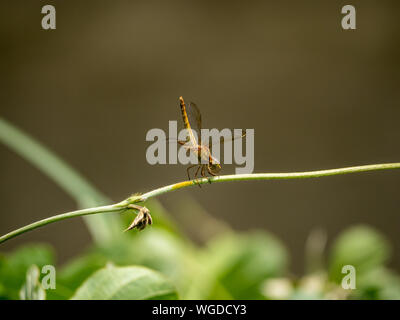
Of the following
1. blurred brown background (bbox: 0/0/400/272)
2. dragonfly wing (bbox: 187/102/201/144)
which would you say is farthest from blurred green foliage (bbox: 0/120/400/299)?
blurred brown background (bbox: 0/0/400/272)

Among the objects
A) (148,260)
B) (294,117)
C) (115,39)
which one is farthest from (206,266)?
(115,39)

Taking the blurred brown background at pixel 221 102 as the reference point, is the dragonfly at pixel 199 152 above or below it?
below

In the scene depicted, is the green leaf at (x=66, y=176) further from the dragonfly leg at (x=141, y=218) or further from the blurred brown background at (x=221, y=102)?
the blurred brown background at (x=221, y=102)

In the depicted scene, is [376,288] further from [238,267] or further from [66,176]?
[66,176]

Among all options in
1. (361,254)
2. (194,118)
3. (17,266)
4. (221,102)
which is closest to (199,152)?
(194,118)

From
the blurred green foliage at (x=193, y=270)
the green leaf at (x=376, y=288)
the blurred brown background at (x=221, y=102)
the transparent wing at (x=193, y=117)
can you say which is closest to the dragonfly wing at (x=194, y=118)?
the transparent wing at (x=193, y=117)
